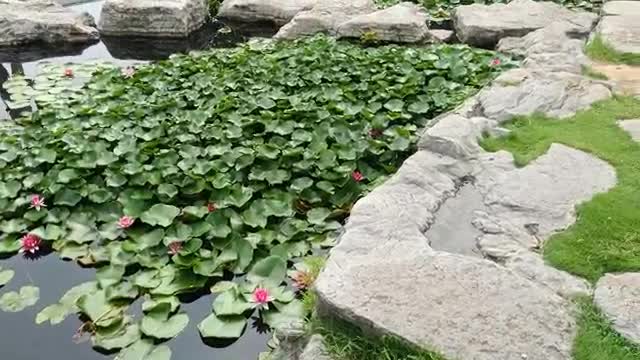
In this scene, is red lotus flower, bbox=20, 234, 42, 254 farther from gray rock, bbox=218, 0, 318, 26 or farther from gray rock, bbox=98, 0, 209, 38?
gray rock, bbox=218, 0, 318, 26

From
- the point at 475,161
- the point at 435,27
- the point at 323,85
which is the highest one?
the point at 475,161

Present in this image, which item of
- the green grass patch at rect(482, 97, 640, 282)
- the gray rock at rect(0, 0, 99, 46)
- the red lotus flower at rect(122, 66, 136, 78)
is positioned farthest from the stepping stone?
the gray rock at rect(0, 0, 99, 46)

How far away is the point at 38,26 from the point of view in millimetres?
7027

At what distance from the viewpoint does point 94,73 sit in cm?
587

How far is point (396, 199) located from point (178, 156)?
166 cm

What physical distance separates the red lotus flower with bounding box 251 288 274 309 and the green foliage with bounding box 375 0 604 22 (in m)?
5.09

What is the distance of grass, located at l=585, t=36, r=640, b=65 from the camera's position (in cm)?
473

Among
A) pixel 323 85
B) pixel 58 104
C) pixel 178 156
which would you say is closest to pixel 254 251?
pixel 178 156

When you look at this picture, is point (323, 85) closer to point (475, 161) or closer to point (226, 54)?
point (226, 54)

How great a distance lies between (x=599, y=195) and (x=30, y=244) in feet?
9.34

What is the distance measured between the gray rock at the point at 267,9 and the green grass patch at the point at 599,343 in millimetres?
5962

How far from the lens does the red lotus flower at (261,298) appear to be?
2971 millimetres

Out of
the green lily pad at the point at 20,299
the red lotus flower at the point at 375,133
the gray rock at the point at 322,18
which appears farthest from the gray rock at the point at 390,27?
the green lily pad at the point at 20,299

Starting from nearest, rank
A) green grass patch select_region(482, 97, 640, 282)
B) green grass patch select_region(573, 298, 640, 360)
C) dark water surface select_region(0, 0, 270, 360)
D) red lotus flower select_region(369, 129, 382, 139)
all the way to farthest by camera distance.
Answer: green grass patch select_region(573, 298, 640, 360) < green grass patch select_region(482, 97, 640, 282) < dark water surface select_region(0, 0, 270, 360) < red lotus flower select_region(369, 129, 382, 139)
